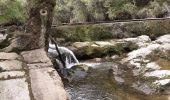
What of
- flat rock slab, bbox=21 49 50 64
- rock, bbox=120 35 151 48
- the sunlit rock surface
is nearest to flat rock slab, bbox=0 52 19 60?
the sunlit rock surface

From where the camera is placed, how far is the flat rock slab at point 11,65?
485 cm

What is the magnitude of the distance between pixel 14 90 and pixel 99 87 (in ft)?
15.2

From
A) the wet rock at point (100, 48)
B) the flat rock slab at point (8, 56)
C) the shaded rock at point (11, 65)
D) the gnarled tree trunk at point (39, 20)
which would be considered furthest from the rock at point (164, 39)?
the shaded rock at point (11, 65)

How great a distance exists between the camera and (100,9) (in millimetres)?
20734

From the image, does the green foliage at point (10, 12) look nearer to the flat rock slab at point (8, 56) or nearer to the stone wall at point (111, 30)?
the stone wall at point (111, 30)

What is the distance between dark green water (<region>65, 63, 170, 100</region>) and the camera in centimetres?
759

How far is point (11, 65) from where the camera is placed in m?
5.00

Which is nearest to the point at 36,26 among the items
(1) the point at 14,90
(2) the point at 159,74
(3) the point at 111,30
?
(1) the point at 14,90

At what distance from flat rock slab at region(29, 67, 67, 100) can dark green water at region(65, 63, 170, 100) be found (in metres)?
2.94

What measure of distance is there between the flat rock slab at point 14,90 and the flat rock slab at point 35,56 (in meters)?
0.94

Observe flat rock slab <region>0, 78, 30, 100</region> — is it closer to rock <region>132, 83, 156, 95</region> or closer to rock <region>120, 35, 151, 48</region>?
rock <region>132, 83, 156, 95</region>

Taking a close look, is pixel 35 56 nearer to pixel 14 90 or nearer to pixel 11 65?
pixel 11 65

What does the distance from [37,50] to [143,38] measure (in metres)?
7.64

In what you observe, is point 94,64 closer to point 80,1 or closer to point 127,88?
point 127,88
